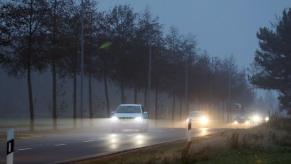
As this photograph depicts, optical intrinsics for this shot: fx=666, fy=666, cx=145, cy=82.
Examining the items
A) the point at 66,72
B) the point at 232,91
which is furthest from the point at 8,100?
the point at 232,91

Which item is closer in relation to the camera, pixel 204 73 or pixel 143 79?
pixel 143 79

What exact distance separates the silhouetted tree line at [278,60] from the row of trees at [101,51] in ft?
28.1

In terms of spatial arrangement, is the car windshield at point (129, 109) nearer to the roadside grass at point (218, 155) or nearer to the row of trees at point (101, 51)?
the row of trees at point (101, 51)

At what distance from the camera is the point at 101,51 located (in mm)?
54438

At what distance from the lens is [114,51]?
57.7 m

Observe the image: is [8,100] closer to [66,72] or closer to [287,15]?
[66,72]

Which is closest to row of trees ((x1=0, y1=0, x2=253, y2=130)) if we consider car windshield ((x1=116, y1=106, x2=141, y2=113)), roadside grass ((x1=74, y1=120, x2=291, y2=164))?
car windshield ((x1=116, y1=106, x2=141, y2=113))

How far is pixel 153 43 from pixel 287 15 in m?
17.2

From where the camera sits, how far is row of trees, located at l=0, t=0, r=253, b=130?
41469 mm

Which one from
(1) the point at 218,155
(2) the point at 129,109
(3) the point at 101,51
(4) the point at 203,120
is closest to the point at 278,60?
(4) the point at 203,120

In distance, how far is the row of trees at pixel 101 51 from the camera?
41469mm

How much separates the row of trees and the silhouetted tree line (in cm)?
856

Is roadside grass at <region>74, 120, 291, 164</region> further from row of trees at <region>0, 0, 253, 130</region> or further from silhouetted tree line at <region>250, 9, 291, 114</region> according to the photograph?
silhouetted tree line at <region>250, 9, 291, 114</region>

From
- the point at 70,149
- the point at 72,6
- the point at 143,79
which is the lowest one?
the point at 70,149
